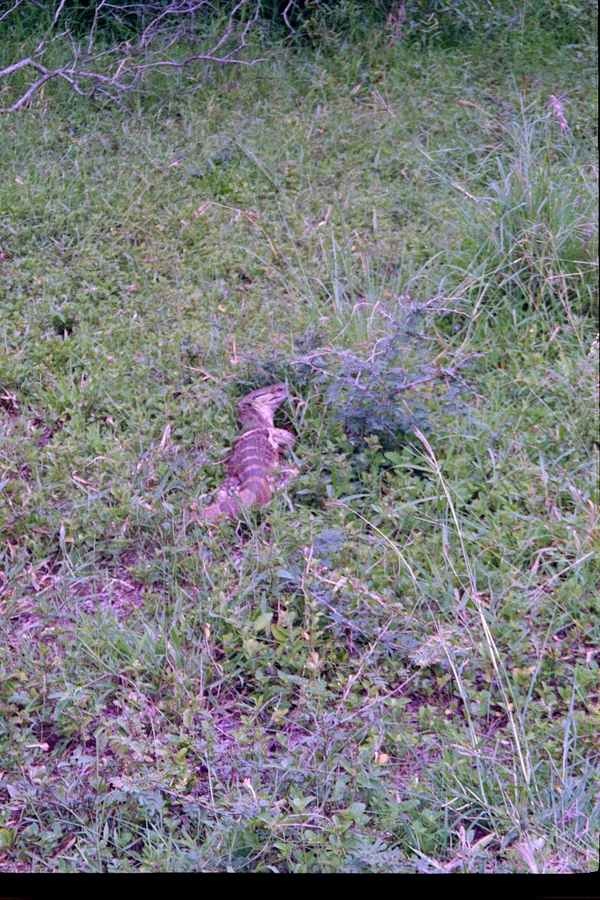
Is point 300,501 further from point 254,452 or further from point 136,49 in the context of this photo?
point 136,49

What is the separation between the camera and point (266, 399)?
118 inches

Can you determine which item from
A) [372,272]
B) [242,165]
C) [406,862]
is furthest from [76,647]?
[242,165]

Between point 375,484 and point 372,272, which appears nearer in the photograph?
point 375,484

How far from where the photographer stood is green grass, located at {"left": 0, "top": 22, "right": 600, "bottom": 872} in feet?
5.98

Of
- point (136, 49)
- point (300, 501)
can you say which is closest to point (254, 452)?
point (300, 501)

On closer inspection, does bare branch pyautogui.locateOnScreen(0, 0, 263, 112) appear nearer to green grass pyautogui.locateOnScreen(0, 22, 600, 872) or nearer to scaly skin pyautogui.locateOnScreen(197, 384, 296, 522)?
green grass pyautogui.locateOnScreen(0, 22, 600, 872)

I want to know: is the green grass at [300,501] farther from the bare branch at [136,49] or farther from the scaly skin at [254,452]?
the bare branch at [136,49]

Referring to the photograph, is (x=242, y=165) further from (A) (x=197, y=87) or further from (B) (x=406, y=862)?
(B) (x=406, y=862)

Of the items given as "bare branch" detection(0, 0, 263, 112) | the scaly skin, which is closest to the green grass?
the scaly skin

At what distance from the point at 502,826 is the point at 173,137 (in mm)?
4043

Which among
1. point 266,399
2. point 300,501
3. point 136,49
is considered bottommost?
point 300,501

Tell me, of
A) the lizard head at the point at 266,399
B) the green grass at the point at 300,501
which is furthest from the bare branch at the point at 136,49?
the lizard head at the point at 266,399

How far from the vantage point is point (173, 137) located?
4.51 meters

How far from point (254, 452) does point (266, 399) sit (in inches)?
11.6
